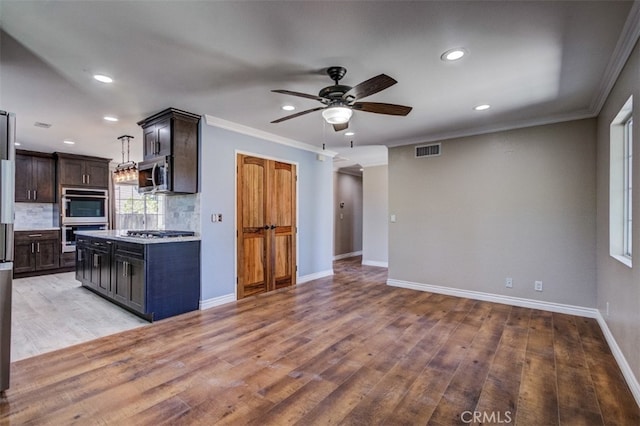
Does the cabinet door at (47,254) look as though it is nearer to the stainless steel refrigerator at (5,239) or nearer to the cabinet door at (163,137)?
the cabinet door at (163,137)

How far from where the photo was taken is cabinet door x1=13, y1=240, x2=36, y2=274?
230 inches

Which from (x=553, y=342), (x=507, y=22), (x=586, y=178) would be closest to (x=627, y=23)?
(x=507, y=22)

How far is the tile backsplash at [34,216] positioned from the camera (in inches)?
251

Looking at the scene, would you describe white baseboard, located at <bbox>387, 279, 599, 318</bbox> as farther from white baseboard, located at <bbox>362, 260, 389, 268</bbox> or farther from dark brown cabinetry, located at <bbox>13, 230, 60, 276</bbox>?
dark brown cabinetry, located at <bbox>13, 230, 60, 276</bbox>

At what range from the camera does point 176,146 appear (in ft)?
12.6

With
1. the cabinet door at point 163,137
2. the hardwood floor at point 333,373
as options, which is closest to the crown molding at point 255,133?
the cabinet door at point 163,137

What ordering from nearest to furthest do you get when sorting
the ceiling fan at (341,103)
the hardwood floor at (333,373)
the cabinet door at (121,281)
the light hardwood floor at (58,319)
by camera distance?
the hardwood floor at (333,373), the ceiling fan at (341,103), the light hardwood floor at (58,319), the cabinet door at (121,281)

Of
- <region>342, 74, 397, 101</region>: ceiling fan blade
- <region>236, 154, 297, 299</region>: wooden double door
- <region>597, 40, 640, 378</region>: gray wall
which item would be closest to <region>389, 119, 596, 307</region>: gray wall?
<region>597, 40, 640, 378</region>: gray wall

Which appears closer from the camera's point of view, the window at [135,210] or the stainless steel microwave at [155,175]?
the stainless steel microwave at [155,175]

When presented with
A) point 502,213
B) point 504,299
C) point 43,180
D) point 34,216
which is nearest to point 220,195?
point 502,213

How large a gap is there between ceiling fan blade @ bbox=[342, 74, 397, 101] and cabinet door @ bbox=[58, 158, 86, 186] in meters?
6.85

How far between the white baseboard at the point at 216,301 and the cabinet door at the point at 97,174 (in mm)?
4855

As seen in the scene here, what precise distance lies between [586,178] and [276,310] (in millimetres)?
4186

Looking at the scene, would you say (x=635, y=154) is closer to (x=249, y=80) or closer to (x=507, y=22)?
(x=507, y=22)
